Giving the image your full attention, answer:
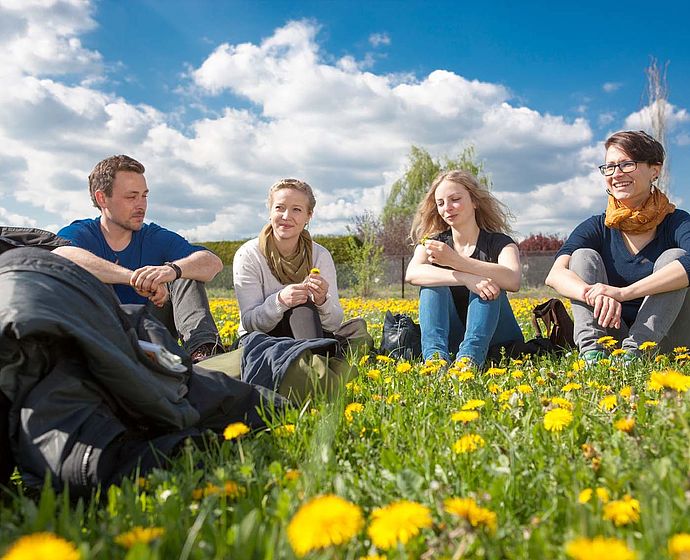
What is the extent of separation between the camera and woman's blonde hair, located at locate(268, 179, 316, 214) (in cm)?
468

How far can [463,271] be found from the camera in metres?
4.61

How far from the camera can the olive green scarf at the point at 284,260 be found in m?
4.70

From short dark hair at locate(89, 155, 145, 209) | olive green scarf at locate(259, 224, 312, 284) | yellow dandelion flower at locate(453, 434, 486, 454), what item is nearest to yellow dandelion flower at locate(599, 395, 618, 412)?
yellow dandelion flower at locate(453, 434, 486, 454)

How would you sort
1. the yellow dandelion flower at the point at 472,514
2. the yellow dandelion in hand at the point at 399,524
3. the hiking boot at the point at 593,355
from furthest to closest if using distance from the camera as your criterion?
the hiking boot at the point at 593,355
the yellow dandelion flower at the point at 472,514
the yellow dandelion in hand at the point at 399,524

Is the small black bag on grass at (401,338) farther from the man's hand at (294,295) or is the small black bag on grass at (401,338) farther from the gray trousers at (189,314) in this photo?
the gray trousers at (189,314)

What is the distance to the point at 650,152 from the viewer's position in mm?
4379

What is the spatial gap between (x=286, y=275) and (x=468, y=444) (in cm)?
293

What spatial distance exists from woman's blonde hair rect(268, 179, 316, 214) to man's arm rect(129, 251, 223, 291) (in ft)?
2.11

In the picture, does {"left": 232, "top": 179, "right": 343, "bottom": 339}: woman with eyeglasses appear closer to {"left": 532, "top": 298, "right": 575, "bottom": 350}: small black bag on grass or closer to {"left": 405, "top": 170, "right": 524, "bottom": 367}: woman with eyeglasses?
{"left": 405, "top": 170, "right": 524, "bottom": 367}: woman with eyeglasses

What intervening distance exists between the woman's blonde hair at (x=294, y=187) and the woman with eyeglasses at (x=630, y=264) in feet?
6.13

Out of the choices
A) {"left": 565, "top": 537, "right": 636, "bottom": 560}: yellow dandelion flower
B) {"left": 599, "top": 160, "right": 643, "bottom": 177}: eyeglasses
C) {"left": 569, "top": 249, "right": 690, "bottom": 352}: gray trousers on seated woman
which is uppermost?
{"left": 599, "top": 160, "right": 643, "bottom": 177}: eyeglasses

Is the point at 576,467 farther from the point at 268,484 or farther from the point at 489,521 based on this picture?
the point at 268,484

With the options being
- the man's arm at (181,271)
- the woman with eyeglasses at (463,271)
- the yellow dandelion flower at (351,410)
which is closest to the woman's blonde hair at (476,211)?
the woman with eyeglasses at (463,271)

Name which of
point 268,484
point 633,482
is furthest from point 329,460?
point 633,482
